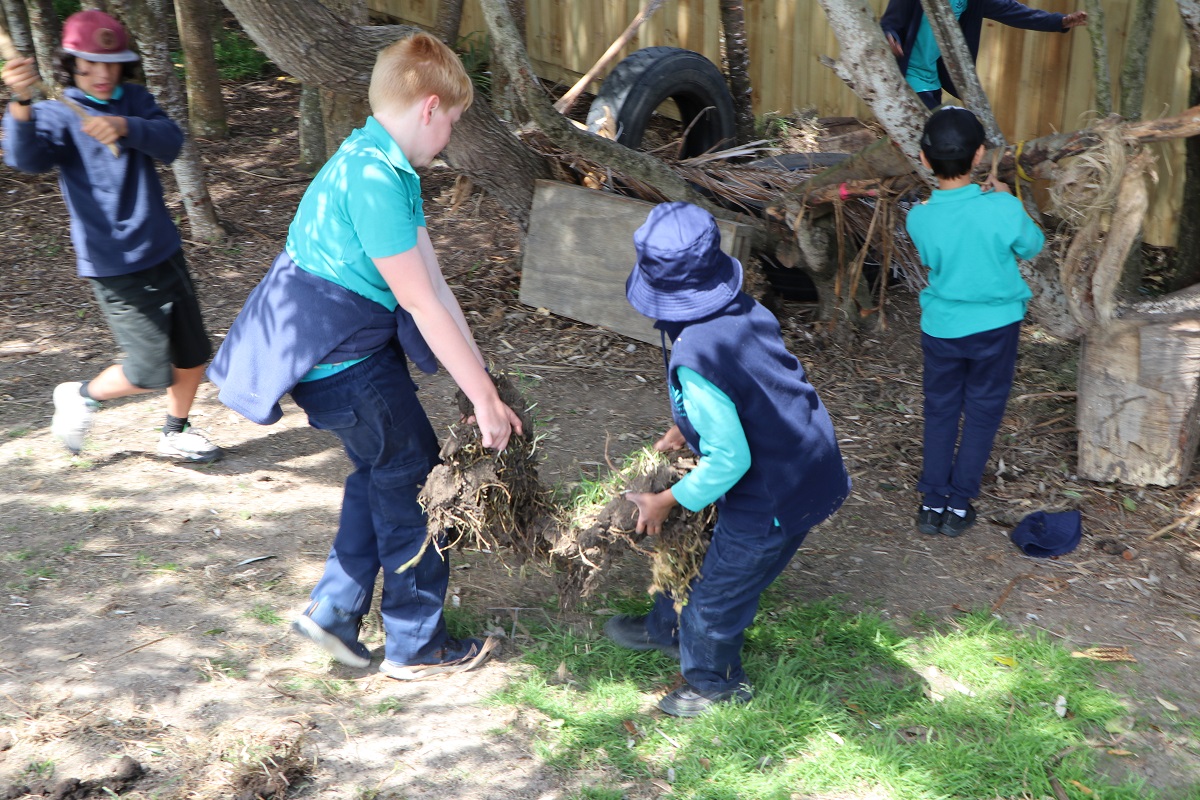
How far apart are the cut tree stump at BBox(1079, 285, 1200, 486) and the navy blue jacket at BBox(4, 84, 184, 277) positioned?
149 inches

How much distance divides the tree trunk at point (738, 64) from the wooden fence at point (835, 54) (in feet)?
2.35

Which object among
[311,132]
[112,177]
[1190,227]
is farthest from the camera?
[311,132]

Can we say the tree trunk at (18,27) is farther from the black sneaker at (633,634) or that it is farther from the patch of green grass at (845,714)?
the patch of green grass at (845,714)

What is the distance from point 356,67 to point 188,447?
2.03 metres

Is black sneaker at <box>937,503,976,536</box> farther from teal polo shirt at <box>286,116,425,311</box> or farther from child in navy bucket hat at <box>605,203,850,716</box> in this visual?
teal polo shirt at <box>286,116,425,311</box>

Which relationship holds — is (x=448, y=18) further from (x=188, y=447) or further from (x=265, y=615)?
(x=265, y=615)

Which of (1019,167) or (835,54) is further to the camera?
(835,54)

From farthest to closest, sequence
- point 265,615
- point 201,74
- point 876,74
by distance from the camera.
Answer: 1. point 201,74
2. point 876,74
3. point 265,615

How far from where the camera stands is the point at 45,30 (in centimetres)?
773

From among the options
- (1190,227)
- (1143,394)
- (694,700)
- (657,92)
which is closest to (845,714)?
(694,700)

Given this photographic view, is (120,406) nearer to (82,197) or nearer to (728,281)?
(82,197)

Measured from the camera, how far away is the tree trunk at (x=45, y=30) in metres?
7.70

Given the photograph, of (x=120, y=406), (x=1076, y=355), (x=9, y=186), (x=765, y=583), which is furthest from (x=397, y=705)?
(x=9, y=186)

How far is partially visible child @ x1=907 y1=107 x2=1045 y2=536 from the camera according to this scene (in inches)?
152
